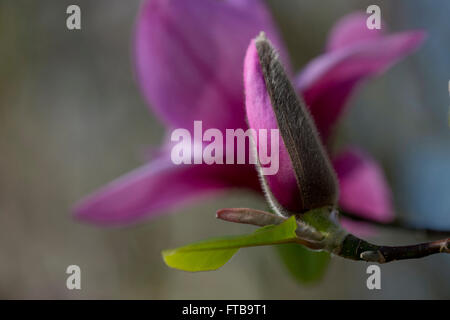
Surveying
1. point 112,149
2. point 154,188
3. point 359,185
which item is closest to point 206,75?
point 154,188

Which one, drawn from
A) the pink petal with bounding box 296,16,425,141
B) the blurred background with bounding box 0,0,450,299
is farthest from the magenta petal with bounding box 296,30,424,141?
the blurred background with bounding box 0,0,450,299

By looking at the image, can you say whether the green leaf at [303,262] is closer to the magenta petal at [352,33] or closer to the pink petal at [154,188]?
the pink petal at [154,188]

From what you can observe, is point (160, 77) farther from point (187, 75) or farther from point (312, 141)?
point (312, 141)

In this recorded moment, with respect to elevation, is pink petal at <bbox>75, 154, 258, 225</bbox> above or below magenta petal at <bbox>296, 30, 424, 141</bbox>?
below

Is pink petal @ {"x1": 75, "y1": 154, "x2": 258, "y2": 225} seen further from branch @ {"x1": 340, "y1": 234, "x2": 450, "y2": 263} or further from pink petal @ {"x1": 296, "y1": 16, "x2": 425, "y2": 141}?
branch @ {"x1": 340, "y1": 234, "x2": 450, "y2": 263}

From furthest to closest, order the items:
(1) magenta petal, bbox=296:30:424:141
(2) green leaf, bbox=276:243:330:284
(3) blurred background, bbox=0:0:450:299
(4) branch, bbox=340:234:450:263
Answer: (3) blurred background, bbox=0:0:450:299 < (2) green leaf, bbox=276:243:330:284 < (1) magenta petal, bbox=296:30:424:141 < (4) branch, bbox=340:234:450:263

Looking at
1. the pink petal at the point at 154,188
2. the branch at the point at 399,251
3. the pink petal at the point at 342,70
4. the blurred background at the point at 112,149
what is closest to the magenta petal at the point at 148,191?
the pink petal at the point at 154,188
